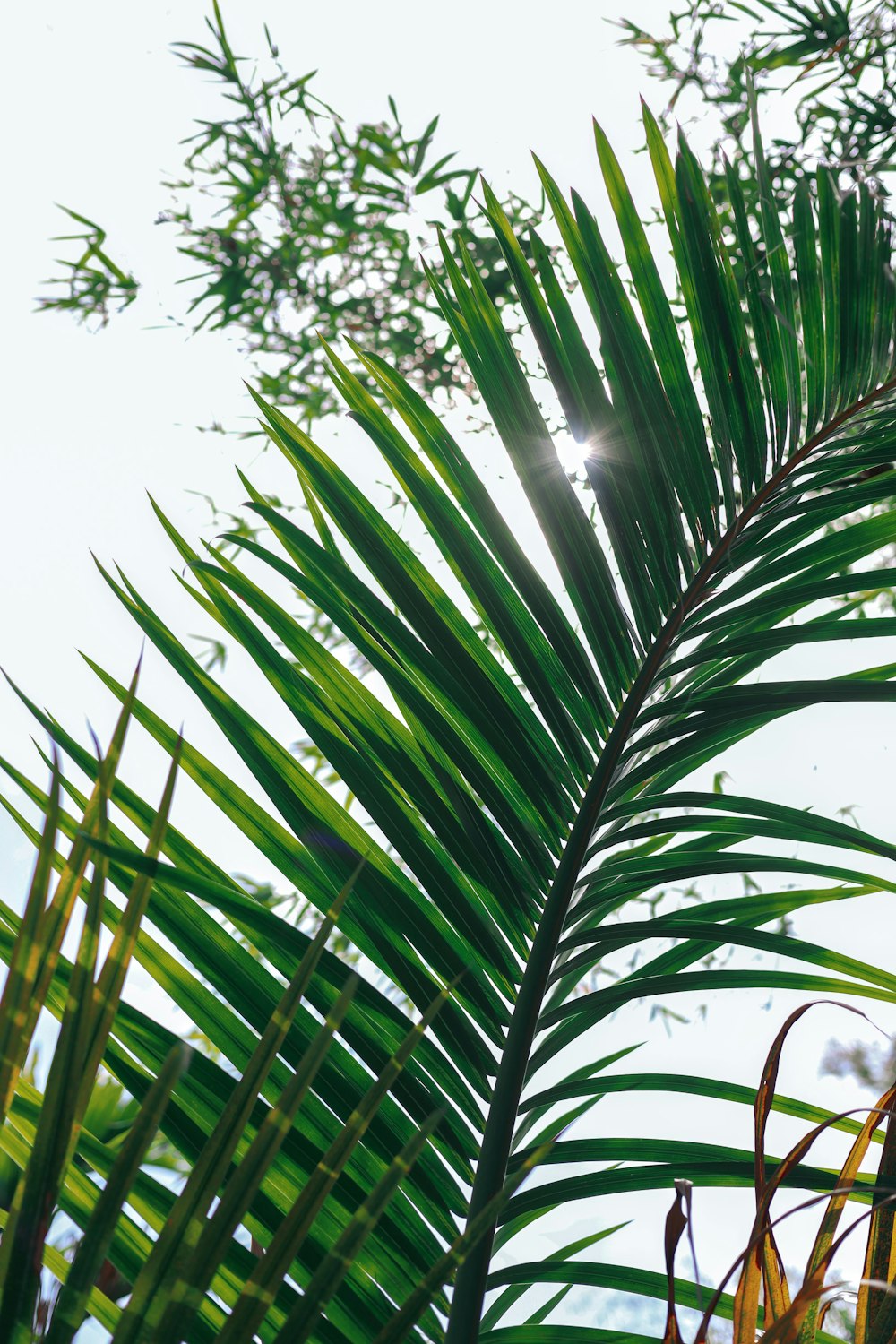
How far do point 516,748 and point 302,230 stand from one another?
2043 mm

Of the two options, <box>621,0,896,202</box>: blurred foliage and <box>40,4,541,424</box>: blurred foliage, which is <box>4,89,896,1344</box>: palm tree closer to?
<box>621,0,896,202</box>: blurred foliage

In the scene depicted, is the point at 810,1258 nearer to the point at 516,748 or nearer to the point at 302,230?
the point at 516,748

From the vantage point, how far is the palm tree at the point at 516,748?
0.41m

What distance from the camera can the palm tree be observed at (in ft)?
1.35

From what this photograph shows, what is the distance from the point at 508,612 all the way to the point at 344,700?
123mm

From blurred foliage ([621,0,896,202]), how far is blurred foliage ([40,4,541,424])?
0.45 meters

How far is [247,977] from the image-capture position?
1.40ft

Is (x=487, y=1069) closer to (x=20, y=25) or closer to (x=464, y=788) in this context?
(x=464, y=788)

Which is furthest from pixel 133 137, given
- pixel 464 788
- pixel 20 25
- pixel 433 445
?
pixel 464 788

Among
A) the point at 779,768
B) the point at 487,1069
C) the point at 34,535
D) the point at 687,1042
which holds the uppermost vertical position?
the point at 779,768

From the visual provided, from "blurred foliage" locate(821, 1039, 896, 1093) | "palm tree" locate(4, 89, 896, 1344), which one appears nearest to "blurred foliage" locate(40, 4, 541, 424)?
"palm tree" locate(4, 89, 896, 1344)

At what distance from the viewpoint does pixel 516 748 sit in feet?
1.71

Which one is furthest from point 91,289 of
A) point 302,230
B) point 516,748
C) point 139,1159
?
point 139,1159

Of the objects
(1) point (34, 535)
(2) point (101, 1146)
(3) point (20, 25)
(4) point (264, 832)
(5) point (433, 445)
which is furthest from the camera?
(3) point (20, 25)
